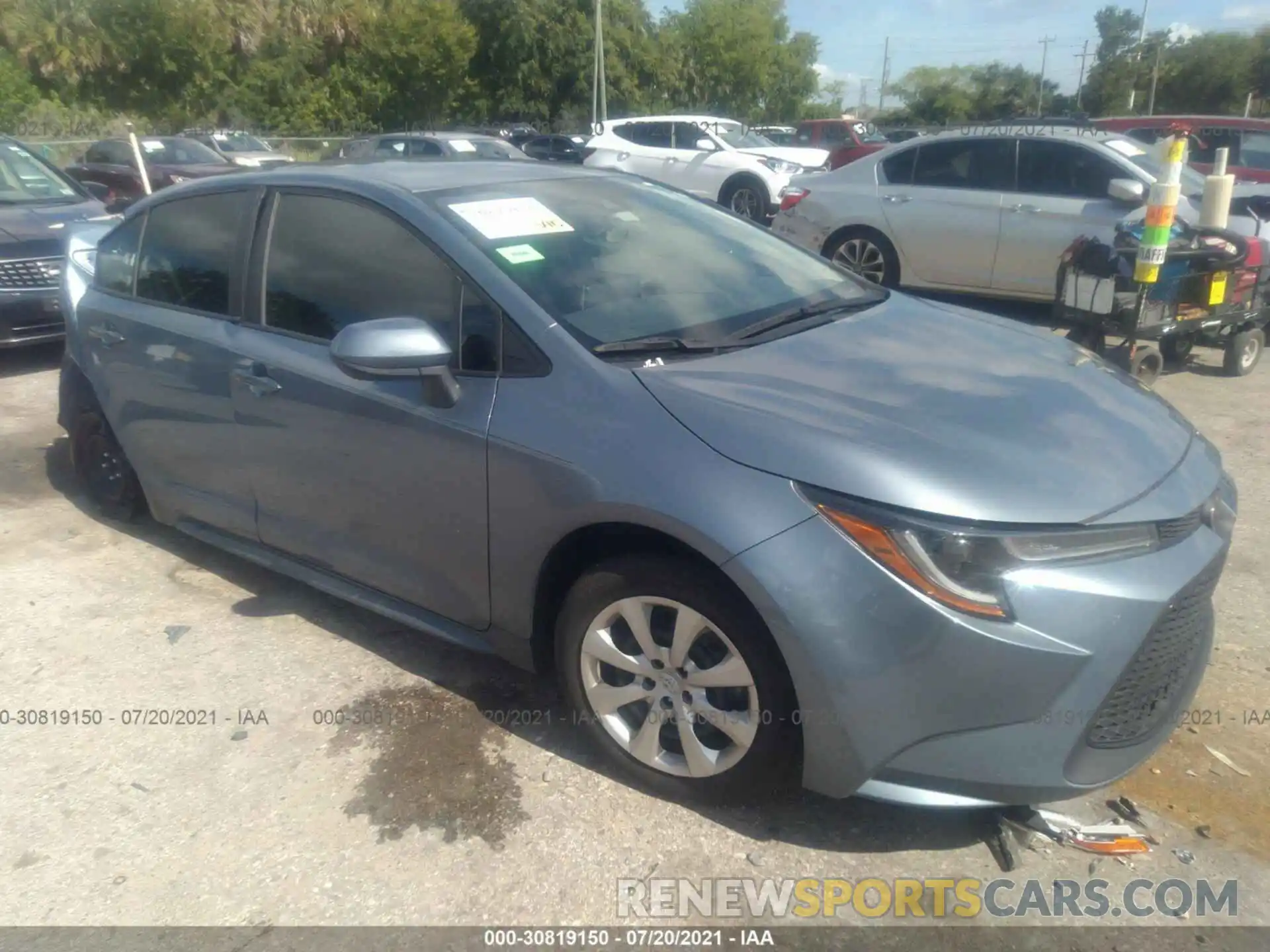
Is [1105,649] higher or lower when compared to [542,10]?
lower

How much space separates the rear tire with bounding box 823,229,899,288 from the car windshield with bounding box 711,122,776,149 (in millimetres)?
→ 8120

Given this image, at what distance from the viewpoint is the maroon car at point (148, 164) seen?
16031 mm

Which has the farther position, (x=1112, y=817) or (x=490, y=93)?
(x=490, y=93)

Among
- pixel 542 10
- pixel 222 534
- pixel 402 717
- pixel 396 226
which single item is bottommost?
pixel 402 717

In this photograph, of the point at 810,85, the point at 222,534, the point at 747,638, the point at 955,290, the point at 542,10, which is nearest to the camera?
the point at 747,638

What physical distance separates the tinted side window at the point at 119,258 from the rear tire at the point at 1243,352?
6525 millimetres

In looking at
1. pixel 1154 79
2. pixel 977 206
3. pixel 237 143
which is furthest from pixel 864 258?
pixel 1154 79

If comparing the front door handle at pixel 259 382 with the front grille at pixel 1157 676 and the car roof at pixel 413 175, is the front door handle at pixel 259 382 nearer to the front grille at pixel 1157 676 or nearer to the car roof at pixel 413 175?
the car roof at pixel 413 175

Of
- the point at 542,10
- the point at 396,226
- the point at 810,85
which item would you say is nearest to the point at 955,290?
the point at 396,226

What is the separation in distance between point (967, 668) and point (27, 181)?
8822mm

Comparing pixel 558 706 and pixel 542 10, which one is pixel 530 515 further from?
pixel 542 10

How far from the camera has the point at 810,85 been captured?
6128 cm

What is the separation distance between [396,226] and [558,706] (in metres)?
1.58

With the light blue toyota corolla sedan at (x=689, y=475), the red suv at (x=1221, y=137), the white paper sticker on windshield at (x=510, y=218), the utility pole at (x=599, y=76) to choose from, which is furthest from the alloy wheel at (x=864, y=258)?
the utility pole at (x=599, y=76)
